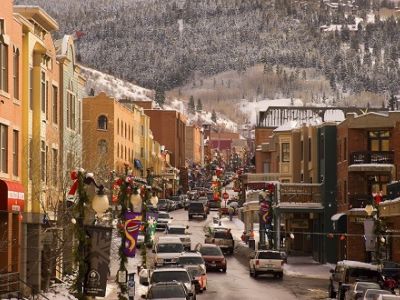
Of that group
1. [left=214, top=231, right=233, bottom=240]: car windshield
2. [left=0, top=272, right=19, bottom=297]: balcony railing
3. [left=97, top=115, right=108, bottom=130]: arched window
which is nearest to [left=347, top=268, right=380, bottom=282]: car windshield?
[left=0, top=272, right=19, bottom=297]: balcony railing

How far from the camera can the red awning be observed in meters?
46.6

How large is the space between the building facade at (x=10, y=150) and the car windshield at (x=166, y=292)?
5258 mm

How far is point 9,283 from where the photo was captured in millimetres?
45594

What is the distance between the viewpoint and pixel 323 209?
295ft

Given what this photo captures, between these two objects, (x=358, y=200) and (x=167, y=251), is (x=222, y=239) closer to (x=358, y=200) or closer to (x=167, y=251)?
(x=358, y=200)

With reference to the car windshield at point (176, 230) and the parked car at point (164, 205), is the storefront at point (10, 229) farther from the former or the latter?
the parked car at point (164, 205)

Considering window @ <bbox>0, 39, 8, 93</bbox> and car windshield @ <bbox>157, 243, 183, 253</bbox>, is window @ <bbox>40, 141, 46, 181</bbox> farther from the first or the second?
car windshield @ <bbox>157, 243, 183, 253</bbox>

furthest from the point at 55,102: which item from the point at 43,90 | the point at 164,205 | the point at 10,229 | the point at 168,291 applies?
the point at 164,205

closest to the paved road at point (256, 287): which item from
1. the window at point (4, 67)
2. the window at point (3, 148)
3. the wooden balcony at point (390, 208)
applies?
the wooden balcony at point (390, 208)

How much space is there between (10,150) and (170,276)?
992 cm

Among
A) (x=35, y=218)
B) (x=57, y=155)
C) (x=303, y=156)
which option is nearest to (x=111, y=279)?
(x=57, y=155)

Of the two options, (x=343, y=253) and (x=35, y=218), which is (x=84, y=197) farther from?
(x=343, y=253)

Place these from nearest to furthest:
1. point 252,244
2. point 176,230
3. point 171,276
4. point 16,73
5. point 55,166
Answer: point 16,73 → point 171,276 → point 55,166 → point 176,230 → point 252,244

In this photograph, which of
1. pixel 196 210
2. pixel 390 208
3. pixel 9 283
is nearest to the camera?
pixel 9 283
